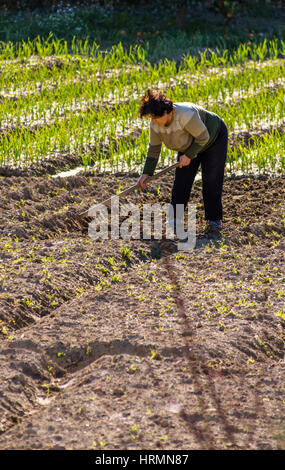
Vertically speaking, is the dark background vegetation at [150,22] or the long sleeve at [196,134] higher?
the dark background vegetation at [150,22]

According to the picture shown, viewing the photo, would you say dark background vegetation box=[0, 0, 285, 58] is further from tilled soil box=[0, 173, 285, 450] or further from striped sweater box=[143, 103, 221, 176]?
tilled soil box=[0, 173, 285, 450]

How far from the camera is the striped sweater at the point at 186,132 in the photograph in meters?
4.54

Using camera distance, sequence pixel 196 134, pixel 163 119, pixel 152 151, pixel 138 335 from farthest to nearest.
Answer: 1. pixel 152 151
2. pixel 196 134
3. pixel 163 119
4. pixel 138 335

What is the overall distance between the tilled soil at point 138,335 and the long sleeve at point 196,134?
0.67 m

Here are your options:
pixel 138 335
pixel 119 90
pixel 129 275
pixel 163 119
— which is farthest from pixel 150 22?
pixel 138 335

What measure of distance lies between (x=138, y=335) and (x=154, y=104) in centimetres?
149

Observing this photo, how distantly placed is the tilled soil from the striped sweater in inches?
25.6

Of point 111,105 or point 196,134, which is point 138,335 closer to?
point 196,134

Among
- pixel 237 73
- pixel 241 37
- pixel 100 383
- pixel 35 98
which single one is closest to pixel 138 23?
pixel 241 37

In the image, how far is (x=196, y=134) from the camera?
4.60 metres

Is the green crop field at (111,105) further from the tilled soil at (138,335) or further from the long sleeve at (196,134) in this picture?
the long sleeve at (196,134)

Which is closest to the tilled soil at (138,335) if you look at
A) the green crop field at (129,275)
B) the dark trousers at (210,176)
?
the green crop field at (129,275)

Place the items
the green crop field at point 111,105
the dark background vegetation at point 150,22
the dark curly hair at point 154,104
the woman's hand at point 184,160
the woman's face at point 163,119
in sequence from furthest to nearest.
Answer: the dark background vegetation at point 150,22 < the green crop field at point 111,105 < the woman's hand at point 184,160 < the woman's face at point 163,119 < the dark curly hair at point 154,104
